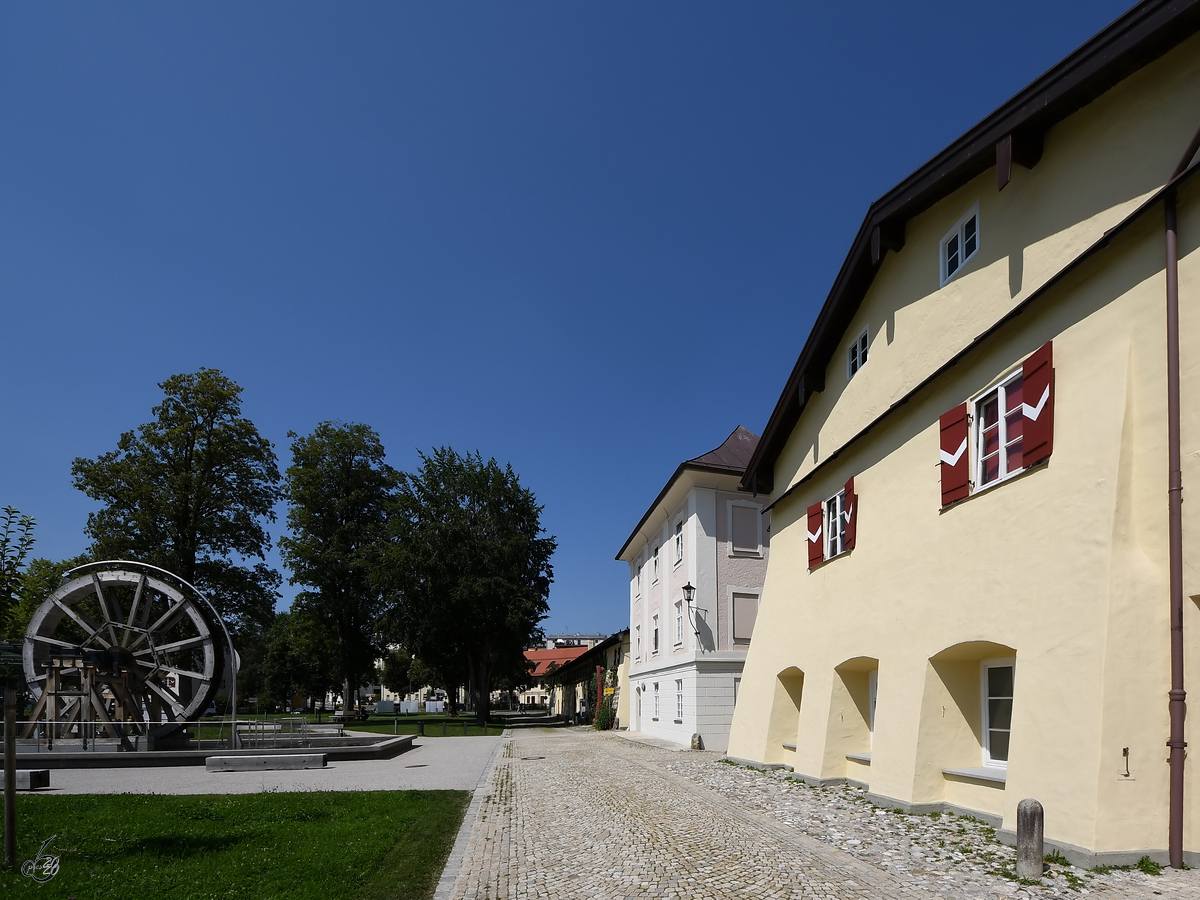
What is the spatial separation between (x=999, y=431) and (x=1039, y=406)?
99 centimetres

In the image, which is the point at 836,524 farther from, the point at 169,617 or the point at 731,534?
the point at 169,617

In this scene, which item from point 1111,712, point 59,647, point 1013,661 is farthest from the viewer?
point 59,647

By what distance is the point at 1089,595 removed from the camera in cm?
732

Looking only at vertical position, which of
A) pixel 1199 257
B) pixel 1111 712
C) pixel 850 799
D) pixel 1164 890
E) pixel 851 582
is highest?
pixel 1199 257

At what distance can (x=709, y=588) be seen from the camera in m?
24.0

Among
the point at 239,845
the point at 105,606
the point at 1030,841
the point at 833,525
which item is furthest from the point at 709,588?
the point at 1030,841

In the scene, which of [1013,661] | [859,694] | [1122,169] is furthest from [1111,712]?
[859,694]

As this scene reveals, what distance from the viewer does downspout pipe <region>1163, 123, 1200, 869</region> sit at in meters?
6.63

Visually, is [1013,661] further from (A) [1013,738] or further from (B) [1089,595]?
(B) [1089,595]

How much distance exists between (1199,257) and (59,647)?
1016 inches

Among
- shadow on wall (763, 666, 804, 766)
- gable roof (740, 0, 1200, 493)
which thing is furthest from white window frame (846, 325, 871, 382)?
shadow on wall (763, 666, 804, 766)

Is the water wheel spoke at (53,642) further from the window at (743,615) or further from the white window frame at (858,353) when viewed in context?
the white window frame at (858,353)

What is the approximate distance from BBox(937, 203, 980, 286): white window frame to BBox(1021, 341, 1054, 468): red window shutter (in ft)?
8.78

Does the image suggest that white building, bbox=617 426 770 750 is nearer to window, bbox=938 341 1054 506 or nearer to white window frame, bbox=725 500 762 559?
white window frame, bbox=725 500 762 559
